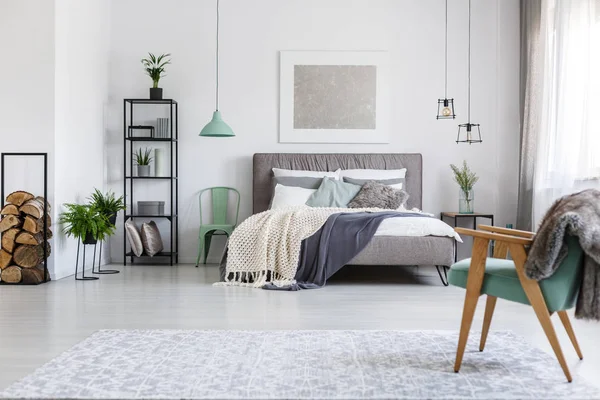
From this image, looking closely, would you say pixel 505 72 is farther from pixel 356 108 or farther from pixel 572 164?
pixel 572 164

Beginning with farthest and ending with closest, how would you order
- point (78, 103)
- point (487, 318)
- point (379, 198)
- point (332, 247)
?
point (379, 198), point (78, 103), point (332, 247), point (487, 318)

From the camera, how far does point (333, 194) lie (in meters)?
6.80

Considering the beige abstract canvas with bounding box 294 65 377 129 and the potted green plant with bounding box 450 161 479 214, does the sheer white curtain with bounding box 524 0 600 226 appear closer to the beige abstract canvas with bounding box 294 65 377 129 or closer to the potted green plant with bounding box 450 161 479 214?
the potted green plant with bounding box 450 161 479 214

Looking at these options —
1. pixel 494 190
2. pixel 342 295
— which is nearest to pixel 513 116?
pixel 494 190

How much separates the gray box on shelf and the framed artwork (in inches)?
61.1

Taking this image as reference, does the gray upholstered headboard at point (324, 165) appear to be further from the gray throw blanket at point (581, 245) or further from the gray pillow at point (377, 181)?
the gray throw blanket at point (581, 245)

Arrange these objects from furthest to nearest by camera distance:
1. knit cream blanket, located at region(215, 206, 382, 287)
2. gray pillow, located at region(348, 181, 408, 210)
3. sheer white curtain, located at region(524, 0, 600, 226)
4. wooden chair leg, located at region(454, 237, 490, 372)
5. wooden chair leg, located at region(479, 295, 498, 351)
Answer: gray pillow, located at region(348, 181, 408, 210) < knit cream blanket, located at region(215, 206, 382, 287) < sheer white curtain, located at region(524, 0, 600, 226) < wooden chair leg, located at region(479, 295, 498, 351) < wooden chair leg, located at region(454, 237, 490, 372)

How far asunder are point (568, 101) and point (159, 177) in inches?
164

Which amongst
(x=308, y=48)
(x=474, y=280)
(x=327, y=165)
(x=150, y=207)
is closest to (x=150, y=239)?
(x=150, y=207)

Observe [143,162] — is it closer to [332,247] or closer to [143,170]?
[143,170]

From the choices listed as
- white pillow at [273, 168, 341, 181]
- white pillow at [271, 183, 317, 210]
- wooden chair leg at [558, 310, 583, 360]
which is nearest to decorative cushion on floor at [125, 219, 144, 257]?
white pillow at [271, 183, 317, 210]

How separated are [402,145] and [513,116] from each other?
51.0 inches

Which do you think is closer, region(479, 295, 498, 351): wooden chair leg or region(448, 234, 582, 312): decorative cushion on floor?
region(448, 234, 582, 312): decorative cushion on floor

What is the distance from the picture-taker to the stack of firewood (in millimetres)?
5578
